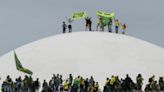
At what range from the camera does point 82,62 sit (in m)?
64.8

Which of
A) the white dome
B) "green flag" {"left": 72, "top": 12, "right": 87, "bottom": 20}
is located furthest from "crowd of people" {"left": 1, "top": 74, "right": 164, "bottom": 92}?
"green flag" {"left": 72, "top": 12, "right": 87, "bottom": 20}

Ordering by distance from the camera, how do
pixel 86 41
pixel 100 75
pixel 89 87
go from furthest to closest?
pixel 86 41 < pixel 100 75 < pixel 89 87

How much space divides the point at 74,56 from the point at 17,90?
43.8 feet

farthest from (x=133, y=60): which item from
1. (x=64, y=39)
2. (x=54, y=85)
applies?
(x=54, y=85)

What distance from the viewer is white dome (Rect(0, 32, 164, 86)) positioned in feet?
209

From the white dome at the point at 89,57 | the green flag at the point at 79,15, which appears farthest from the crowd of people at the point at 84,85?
the green flag at the point at 79,15

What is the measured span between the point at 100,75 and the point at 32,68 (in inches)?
247

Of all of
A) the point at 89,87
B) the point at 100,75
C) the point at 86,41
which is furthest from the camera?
the point at 86,41

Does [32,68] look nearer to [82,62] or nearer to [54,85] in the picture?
[82,62]

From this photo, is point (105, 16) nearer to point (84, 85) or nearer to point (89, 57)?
point (89, 57)

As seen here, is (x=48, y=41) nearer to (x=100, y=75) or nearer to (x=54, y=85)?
(x=100, y=75)

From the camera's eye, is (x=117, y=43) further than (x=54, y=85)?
Yes

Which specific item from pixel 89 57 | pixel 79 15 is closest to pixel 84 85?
pixel 89 57

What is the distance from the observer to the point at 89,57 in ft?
216
